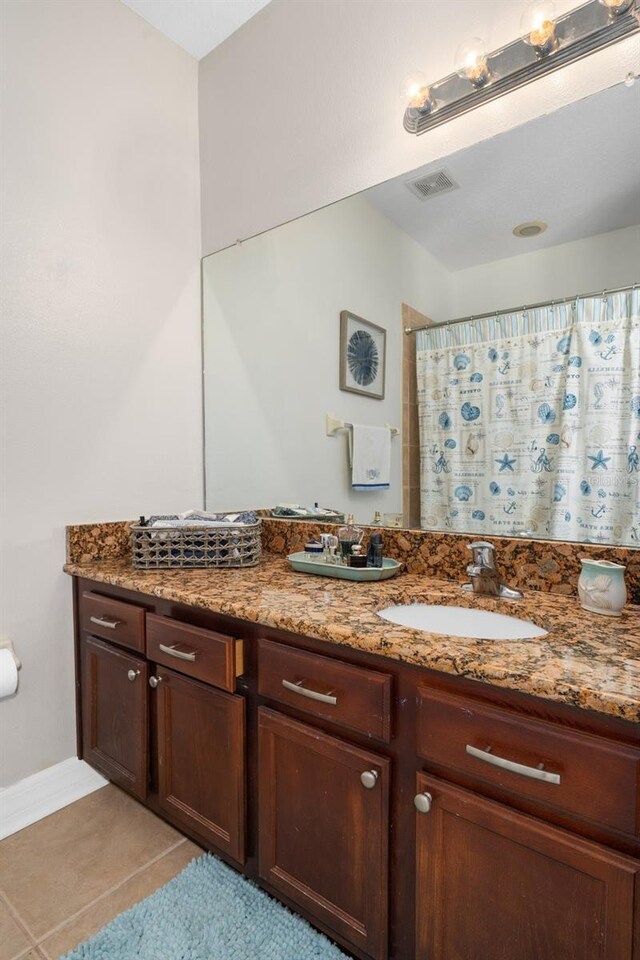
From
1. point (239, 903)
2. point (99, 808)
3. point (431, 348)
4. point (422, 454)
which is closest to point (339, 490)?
point (422, 454)

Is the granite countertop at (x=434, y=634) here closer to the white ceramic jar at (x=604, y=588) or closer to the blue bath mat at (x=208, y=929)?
the white ceramic jar at (x=604, y=588)

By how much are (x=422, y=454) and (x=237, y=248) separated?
117 centimetres

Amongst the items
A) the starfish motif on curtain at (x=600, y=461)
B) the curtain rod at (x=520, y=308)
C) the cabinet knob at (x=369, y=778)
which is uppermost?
the curtain rod at (x=520, y=308)

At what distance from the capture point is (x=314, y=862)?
1072mm

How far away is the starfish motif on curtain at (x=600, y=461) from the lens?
4.02ft

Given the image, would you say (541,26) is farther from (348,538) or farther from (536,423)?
(348,538)

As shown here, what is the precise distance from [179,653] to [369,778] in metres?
0.59

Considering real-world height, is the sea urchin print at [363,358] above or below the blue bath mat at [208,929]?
above

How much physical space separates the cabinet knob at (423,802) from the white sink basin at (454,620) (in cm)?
34

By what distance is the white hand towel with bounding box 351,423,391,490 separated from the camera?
160cm

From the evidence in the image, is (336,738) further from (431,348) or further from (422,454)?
(431,348)

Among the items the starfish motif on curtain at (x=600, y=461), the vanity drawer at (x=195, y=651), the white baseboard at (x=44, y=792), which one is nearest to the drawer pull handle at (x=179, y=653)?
the vanity drawer at (x=195, y=651)

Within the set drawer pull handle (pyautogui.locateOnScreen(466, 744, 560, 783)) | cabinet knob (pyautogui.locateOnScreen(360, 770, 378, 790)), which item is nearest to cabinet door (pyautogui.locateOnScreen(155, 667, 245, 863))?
cabinet knob (pyautogui.locateOnScreen(360, 770, 378, 790))

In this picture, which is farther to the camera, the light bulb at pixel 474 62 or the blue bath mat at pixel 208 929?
the light bulb at pixel 474 62
